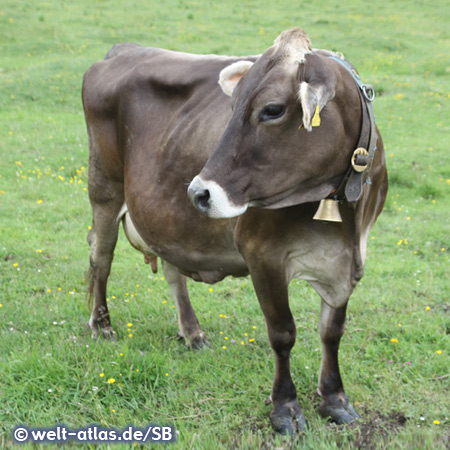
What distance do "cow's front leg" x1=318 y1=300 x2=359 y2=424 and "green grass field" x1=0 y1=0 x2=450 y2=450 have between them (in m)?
0.09

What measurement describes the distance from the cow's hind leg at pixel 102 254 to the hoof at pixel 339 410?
1821 millimetres

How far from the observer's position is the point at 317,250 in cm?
325

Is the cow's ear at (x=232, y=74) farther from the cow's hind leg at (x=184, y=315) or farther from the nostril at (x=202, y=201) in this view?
the cow's hind leg at (x=184, y=315)

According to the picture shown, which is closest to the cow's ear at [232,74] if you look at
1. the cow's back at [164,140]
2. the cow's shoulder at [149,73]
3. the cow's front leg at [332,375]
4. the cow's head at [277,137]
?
the cow's head at [277,137]

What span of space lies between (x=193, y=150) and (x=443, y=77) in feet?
44.7

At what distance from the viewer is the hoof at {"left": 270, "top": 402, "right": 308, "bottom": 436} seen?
3.55m

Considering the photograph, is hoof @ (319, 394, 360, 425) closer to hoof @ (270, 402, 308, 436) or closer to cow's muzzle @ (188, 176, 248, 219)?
hoof @ (270, 402, 308, 436)

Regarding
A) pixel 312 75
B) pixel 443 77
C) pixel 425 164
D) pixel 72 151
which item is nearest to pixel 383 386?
pixel 312 75

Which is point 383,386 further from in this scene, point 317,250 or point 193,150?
point 193,150

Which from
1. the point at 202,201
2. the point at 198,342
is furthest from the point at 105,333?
the point at 202,201

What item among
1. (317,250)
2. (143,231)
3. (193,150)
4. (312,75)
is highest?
(312,75)

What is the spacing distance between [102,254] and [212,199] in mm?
2508

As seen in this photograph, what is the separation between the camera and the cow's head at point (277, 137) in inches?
105

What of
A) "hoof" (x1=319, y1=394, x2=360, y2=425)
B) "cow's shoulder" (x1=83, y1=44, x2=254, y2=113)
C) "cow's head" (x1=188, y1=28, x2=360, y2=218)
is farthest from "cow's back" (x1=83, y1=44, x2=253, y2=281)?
"hoof" (x1=319, y1=394, x2=360, y2=425)
